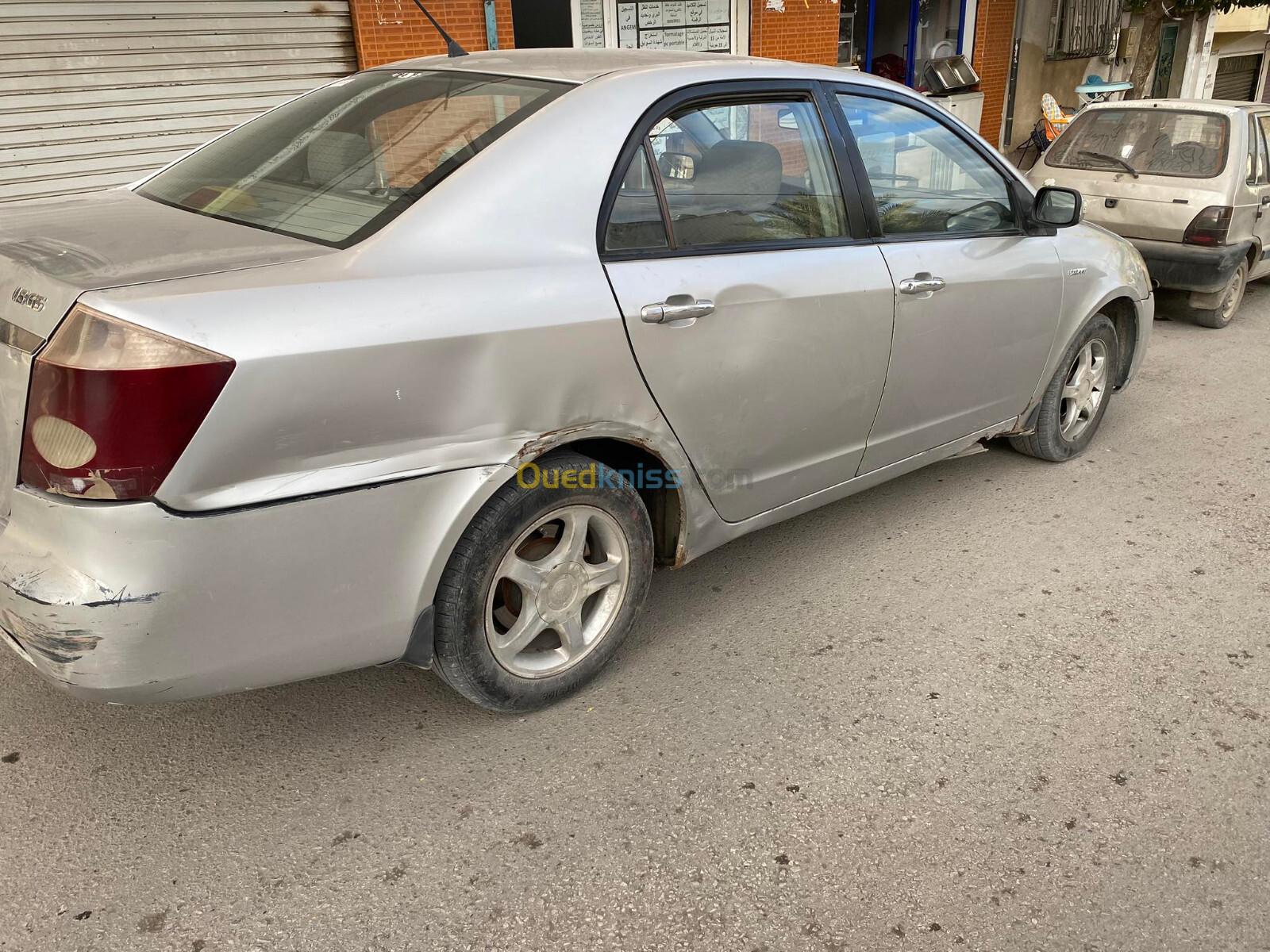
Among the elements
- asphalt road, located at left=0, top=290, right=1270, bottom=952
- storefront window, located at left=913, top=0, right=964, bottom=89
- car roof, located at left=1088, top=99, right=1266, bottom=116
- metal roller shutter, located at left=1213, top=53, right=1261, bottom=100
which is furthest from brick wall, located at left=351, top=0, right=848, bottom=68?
metal roller shutter, located at left=1213, top=53, right=1261, bottom=100

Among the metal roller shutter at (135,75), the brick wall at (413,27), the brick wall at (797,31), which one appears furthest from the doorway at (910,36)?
the metal roller shutter at (135,75)

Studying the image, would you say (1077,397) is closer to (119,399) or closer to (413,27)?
(119,399)

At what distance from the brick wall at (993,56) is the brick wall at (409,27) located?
8.34 meters

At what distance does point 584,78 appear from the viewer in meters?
2.89

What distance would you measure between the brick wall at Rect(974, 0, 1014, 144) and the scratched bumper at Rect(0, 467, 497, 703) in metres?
14.0

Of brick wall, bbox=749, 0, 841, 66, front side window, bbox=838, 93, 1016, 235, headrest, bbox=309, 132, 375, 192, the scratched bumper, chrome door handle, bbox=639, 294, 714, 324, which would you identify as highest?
brick wall, bbox=749, 0, 841, 66

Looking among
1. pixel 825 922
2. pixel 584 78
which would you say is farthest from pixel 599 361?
pixel 825 922

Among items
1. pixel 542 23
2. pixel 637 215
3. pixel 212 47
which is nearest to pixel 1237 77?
pixel 542 23

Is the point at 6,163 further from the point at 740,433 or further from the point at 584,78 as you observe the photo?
the point at 740,433

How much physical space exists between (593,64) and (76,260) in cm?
156

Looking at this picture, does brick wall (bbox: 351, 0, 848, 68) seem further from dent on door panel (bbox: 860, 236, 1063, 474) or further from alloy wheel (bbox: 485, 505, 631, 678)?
alloy wheel (bbox: 485, 505, 631, 678)

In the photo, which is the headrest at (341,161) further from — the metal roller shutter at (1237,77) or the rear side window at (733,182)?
the metal roller shutter at (1237,77)

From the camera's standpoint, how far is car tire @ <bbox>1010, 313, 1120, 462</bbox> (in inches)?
179

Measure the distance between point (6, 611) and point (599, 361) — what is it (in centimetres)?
145
